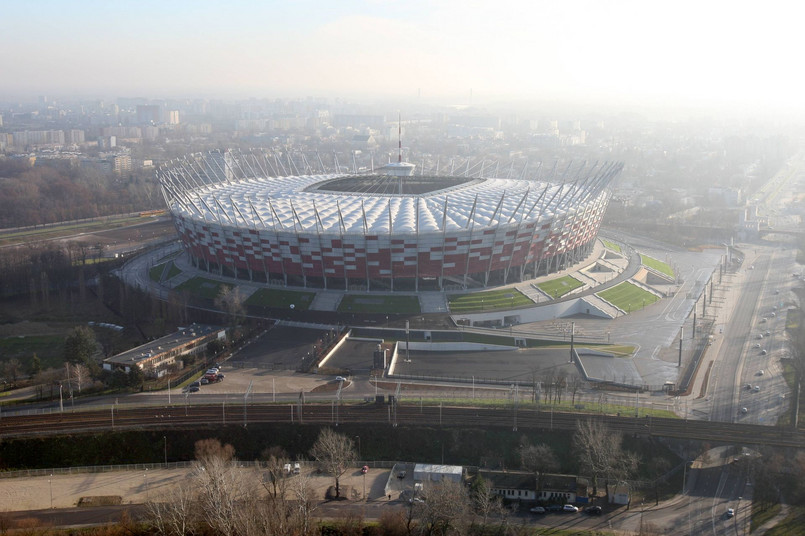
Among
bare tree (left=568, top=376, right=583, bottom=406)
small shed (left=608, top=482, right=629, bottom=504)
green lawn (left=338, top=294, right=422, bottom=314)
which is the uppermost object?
green lawn (left=338, top=294, right=422, bottom=314)

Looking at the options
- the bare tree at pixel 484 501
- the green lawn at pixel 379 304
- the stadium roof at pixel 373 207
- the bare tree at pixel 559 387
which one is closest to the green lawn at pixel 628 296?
Answer: the stadium roof at pixel 373 207

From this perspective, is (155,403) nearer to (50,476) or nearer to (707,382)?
(50,476)

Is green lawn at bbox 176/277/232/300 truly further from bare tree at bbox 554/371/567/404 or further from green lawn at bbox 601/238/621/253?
green lawn at bbox 601/238/621/253

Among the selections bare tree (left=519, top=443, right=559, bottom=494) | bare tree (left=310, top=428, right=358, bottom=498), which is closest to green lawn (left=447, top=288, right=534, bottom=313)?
bare tree (left=310, top=428, right=358, bottom=498)

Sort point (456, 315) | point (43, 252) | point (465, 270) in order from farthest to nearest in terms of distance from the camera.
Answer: point (43, 252) < point (465, 270) < point (456, 315)

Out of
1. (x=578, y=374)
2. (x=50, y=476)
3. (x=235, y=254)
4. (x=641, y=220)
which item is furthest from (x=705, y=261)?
(x=50, y=476)

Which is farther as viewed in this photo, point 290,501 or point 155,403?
point 155,403
